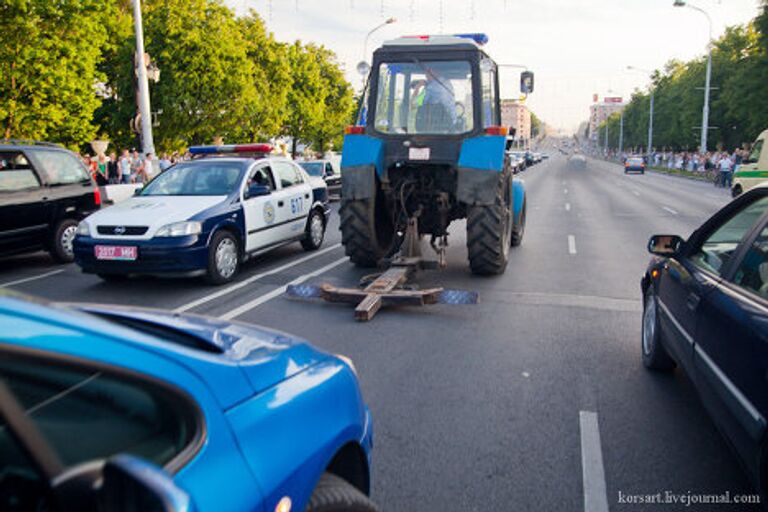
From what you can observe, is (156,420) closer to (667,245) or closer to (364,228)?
(667,245)

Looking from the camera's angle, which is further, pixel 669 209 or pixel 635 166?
pixel 635 166

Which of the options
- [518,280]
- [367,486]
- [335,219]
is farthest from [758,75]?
[367,486]

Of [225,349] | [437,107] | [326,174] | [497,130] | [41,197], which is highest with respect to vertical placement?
[437,107]

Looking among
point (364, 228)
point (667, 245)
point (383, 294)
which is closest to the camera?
point (667, 245)

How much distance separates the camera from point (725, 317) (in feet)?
10.6

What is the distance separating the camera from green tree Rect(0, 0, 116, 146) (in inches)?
683

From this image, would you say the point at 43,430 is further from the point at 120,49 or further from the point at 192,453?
the point at 120,49

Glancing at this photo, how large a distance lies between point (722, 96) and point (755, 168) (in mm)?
38099

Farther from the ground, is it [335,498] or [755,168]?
[335,498]

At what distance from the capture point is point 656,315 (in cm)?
493

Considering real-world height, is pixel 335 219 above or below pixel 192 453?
below

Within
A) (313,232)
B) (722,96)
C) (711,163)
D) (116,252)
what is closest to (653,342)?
(116,252)

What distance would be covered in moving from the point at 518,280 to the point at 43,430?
7821 millimetres

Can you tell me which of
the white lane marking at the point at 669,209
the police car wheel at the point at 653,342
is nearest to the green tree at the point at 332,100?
the white lane marking at the point at 669,209
